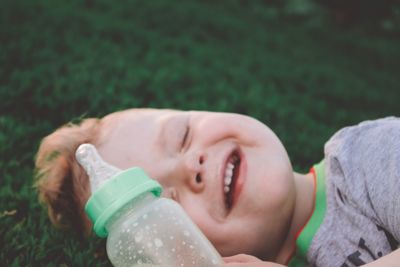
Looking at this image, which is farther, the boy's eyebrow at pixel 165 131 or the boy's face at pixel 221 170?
the boy's eyebrow at pixel 165 131

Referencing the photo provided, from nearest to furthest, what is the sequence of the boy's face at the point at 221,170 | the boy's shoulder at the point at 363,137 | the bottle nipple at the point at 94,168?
the bottle nipple at the point at 94,168 < the boy's face at the point at 221,170 < the boy's shoulder at the point at 363,137

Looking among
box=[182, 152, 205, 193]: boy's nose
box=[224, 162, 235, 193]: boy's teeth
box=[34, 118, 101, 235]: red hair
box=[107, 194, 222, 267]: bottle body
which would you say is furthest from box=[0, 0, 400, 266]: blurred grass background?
box=[224, 162, 235, 193]: boy's teeth

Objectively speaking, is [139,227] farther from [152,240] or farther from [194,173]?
[194,173]

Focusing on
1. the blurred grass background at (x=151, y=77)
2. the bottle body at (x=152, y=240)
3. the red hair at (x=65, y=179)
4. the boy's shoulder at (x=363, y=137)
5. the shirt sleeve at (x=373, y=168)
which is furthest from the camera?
the blurred grass background at (x=151, y=77)

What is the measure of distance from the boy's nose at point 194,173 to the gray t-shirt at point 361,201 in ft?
1.68

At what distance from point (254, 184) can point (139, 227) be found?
55cm

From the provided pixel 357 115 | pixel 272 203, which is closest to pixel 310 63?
pixel 357 115

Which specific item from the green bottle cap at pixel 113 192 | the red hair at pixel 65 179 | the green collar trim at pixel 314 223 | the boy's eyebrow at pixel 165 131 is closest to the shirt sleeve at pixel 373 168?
the green collar trim at pixel 314 223

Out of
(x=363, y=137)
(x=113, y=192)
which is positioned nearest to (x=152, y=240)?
(x=113, y=192)

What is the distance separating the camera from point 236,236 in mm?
1870

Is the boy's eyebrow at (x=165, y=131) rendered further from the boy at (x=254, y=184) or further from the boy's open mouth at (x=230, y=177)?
the boy's open mouth at (x=230, y=177)

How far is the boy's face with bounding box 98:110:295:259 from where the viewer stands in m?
1.88

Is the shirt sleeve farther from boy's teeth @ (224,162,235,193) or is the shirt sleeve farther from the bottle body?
the bottle body

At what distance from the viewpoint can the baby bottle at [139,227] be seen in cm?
151
